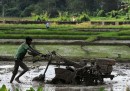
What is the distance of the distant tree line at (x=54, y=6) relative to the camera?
85706mm

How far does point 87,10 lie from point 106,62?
72805 mm

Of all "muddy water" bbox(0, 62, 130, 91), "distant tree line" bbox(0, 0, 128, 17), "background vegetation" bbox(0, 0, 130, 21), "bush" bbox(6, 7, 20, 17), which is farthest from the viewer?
"bush" bbox(6, 7, 20, 17)

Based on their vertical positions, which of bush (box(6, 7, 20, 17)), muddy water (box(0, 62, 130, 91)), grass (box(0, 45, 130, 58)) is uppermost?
muddy water (box(0, 62, 130, 91))

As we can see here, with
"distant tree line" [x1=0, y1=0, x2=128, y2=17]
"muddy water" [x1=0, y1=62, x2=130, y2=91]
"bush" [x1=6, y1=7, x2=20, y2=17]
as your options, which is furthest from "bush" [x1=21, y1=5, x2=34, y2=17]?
"muddy water" [x1=0, y1=62, x2=130, y2=91]

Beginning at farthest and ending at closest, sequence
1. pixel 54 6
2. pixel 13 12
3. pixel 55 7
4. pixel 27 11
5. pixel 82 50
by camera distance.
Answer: pixel 13 12
pixel 54 6
pixel 55 7
pixel 27 11
pixel 82 50

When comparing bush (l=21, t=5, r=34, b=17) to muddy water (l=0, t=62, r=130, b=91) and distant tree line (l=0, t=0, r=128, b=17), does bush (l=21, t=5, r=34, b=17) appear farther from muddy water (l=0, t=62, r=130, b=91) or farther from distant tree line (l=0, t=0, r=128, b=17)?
muddy water (l=0, t=62, r=130, b=91)

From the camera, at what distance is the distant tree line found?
85706mm

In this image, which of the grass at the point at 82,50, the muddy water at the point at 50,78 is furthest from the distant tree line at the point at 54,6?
the muddy water at the point at 50,78

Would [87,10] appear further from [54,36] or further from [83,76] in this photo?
[83,76]

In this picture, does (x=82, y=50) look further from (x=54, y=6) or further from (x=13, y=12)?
(x=13, y=12)

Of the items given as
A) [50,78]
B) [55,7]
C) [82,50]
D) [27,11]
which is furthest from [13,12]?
[50,78]

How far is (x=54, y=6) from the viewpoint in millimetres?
89125

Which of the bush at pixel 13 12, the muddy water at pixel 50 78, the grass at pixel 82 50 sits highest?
the muddy water at pixel 50 78

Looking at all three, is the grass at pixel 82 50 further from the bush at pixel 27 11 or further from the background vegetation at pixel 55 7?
the bush at pixel 27 11
